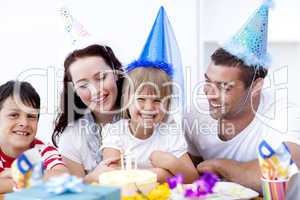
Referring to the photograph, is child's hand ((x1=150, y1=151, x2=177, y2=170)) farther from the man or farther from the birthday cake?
the birthday cake

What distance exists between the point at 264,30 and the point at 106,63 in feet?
1.42

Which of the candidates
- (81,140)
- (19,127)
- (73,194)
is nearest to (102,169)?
(81,140)

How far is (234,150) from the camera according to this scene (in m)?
1.49

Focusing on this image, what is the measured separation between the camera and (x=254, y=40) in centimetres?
139

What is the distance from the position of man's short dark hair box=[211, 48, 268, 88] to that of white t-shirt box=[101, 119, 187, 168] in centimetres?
22

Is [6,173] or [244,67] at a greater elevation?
[244,67]

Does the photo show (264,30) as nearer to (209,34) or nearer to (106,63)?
(209,34)

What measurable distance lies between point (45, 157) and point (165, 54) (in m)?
0.42

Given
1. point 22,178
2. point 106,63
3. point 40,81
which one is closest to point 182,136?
point 106,63

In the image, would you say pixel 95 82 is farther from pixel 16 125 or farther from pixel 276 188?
pixel 276 188

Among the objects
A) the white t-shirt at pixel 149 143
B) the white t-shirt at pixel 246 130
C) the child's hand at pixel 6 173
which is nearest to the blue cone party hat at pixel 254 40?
the white t-shirt at pixel 246 130

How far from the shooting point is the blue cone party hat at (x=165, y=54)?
1467 millimetres

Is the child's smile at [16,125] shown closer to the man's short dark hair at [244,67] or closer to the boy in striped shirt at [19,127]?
the boy in striped shirt at [19,127]

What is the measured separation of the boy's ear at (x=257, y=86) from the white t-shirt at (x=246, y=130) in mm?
18
